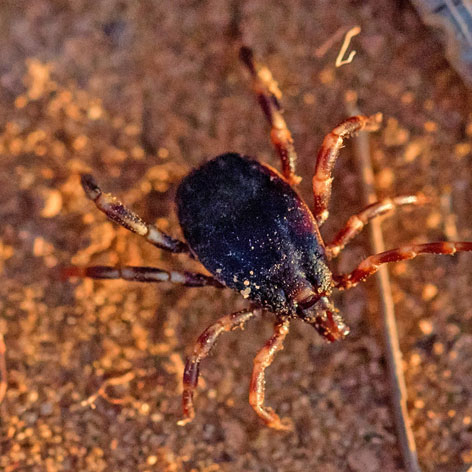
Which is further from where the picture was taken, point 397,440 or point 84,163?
point 84,163

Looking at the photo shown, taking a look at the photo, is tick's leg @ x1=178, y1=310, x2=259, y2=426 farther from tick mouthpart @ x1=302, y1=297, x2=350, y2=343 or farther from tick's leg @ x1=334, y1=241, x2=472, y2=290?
tick's leg @ x1=334, y1=241, x2=472, y2=290

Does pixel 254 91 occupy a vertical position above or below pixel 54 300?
above

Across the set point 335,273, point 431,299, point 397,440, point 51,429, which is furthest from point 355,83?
point 51,429

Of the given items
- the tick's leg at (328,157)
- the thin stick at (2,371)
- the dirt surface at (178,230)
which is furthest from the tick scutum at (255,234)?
the thin stick at (2,371)

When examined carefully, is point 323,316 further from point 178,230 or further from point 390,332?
point 178,230

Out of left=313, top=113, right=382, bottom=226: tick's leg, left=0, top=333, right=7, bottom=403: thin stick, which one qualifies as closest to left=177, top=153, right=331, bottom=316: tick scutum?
left=313, top=113, right=382, bottom=226: tick's leg

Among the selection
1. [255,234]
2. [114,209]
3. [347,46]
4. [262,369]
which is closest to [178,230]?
[114,209]

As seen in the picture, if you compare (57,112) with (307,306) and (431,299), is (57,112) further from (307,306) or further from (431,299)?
(431,299)
